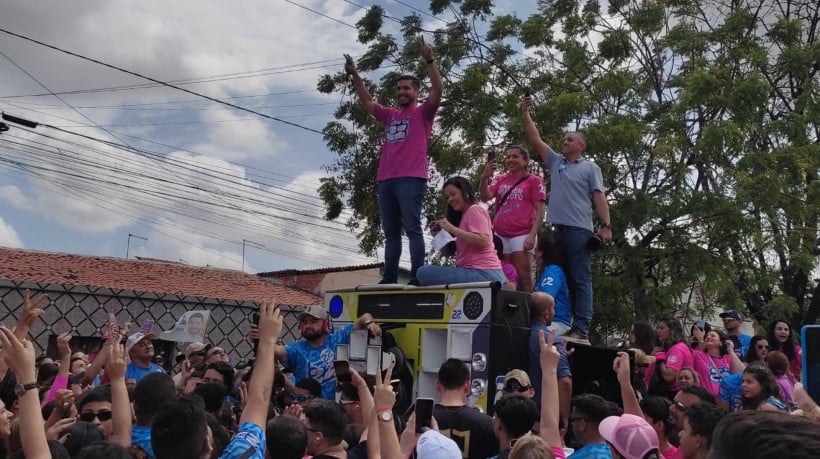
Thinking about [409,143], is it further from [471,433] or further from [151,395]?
[151,395]

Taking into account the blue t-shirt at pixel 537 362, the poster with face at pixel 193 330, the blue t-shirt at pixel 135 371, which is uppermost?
the poster with face at pixel 193 330

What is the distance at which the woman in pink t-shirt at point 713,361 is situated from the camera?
6.75 metres

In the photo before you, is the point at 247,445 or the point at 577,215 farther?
the point at 577,215

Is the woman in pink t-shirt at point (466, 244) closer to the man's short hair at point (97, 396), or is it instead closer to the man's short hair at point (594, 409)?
the man's short hair at point (594, 409)

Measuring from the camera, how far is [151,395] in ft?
11.9

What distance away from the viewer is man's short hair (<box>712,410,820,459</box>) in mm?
1273

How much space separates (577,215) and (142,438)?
4347mm

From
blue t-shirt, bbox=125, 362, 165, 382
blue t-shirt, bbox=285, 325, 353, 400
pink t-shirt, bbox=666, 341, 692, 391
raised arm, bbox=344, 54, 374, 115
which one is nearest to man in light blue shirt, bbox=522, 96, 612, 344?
pink t-shirt, bbox=666, 341, 692, 391

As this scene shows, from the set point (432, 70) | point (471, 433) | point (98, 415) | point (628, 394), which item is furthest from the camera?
point (432, 70)

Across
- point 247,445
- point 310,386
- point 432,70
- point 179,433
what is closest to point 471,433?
point 247,445

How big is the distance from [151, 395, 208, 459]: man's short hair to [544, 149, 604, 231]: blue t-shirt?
460 cm

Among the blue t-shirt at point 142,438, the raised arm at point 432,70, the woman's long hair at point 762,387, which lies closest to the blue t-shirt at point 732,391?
the woman's long hair at point 762,387

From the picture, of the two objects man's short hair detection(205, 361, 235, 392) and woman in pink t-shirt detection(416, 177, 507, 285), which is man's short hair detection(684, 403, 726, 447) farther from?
man's short hair detection(205, 361, 235, 392)

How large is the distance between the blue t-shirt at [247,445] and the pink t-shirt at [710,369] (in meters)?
4.81
